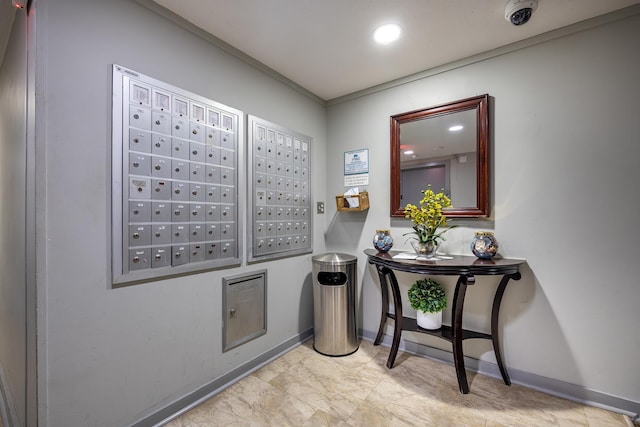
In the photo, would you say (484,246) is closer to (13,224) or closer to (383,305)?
(383,305)

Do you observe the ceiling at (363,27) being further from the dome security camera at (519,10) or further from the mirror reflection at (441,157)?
the mirror reflection at (441,157)

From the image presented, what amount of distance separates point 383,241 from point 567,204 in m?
1.23

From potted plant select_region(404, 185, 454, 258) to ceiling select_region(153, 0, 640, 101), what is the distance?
1.05m

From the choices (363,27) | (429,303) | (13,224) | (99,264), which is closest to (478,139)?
(363,27)

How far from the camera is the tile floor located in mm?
1554

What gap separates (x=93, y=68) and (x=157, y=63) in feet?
1.10

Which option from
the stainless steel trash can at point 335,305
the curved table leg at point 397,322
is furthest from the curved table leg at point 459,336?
the stainless steel trash can at point 335,305

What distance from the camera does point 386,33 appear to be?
5.82 feet

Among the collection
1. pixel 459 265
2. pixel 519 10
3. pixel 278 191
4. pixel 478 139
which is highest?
pixel 519 10

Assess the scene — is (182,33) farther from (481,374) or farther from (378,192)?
(481,374)

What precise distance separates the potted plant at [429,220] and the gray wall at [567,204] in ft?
0.69

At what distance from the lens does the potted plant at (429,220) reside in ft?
6.66

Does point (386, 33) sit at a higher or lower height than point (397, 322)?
higher

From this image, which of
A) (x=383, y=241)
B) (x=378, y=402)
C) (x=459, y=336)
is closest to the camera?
(x=378, y=402)
